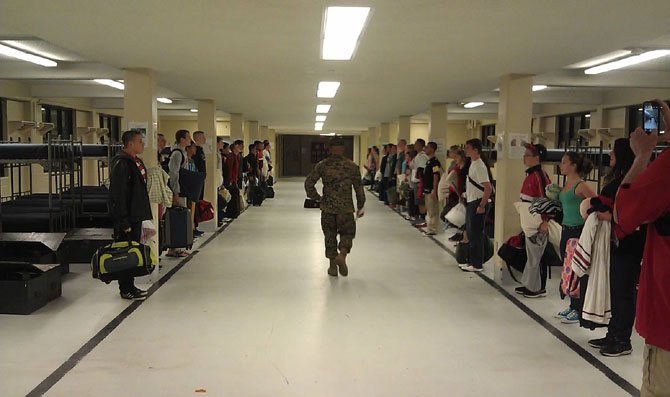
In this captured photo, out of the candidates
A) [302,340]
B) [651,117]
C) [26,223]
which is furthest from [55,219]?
[651,117]

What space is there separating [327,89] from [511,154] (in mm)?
3690

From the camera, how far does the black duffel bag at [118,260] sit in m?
5.32

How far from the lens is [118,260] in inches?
210

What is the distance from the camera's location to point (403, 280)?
6.82 m

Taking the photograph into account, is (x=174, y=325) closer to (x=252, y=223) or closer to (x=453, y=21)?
(x=453, y=21)

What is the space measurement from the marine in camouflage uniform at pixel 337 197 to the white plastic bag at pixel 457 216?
157 centimetres

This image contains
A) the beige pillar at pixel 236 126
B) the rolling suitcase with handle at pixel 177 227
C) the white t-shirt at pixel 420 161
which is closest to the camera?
the rolling suitcase with handle at pixel 177 227

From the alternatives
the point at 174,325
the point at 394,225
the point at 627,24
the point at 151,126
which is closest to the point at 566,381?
the point at 627,24

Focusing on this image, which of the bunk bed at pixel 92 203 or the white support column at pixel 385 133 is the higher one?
the white support column at pixel 385 133

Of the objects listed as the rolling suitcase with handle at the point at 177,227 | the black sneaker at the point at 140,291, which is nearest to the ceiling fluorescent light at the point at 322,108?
the rolling suitcase with handle at the point at 177,227

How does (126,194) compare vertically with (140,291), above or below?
above

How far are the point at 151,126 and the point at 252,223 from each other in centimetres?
523

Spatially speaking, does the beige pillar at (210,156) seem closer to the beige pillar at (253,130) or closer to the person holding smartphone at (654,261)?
the beige pillar at (253,130)

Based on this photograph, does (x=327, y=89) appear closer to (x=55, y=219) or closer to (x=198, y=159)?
(x=198, y=159)
